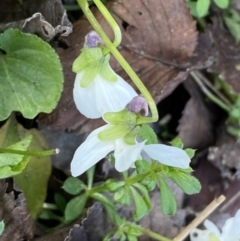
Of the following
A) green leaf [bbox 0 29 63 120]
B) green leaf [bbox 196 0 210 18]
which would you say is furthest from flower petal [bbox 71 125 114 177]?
green leaf [bbox 196 0 210 18]

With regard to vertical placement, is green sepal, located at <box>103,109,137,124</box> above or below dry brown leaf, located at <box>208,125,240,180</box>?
above

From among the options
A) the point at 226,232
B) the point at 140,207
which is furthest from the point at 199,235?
the point at 140,207

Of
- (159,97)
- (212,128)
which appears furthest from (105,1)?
(212,128)

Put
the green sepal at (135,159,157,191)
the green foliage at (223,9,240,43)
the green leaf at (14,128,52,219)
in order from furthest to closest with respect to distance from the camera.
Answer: the green foliage at (223,9,240,43) < the green leaf at (14,128,52,219) < the green sepal at (135,159,157,191)

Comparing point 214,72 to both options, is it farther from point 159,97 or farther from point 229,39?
point 159,97

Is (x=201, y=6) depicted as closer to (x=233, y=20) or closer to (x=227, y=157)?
(x=233, y=20)

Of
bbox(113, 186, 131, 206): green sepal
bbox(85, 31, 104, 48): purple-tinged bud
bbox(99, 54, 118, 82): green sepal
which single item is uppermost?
bbox(85, 31, 104, 48): purple-tinged bud

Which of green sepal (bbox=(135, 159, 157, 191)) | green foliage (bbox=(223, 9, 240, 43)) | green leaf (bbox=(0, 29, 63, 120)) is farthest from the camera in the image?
green foliage (bbox=(223, 9, 240, 43))

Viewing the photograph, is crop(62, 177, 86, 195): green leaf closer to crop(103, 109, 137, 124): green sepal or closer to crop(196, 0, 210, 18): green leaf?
crop(103, 109, 137, 124): green sepal
